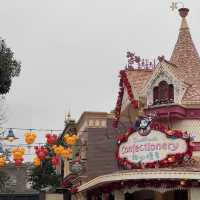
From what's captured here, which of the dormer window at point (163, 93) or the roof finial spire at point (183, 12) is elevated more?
the roof finial spire at point (183, 12)

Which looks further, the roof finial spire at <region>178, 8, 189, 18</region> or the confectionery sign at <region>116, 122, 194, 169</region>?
the roof finial spire at <region>178, 8, 189, 18</region>

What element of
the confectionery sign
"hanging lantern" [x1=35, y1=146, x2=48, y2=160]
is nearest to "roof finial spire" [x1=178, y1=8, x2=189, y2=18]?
the confectionery sign

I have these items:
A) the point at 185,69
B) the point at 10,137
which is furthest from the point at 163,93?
the point at 10,137

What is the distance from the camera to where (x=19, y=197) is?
139 feet

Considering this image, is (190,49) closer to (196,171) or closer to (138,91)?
(138,91)

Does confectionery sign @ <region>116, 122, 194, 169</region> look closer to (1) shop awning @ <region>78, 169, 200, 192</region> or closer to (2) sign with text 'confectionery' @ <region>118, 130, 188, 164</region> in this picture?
(2) sign with text 'confectionery' @ <region>118, 130, 188, 164</region>

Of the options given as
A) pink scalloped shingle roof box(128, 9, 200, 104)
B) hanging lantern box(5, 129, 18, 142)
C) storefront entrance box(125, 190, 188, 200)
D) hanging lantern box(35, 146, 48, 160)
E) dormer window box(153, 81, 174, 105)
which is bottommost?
storefront entrance box(125, 190, 188, 200)

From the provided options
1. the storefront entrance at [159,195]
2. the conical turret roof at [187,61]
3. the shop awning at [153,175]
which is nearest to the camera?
the shop awning at [153,175]

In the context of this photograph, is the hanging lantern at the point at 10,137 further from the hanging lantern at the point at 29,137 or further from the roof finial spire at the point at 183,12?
the roof finial spire at the point at 183,12

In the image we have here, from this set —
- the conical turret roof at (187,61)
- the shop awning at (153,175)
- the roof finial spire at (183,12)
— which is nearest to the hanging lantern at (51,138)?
the shop awning at (153,175)

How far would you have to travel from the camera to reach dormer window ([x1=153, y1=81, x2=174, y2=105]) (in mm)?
25969

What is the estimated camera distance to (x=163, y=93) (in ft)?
86.4

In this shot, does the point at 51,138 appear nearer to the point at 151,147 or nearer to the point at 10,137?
the point at 10,137

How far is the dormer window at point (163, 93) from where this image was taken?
26.0 metres
